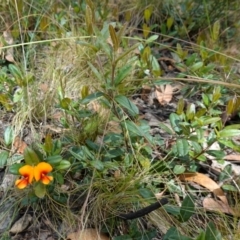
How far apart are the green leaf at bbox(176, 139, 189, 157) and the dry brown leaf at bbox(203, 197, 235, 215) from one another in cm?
18

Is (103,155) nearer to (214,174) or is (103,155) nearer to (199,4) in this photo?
(214,174)

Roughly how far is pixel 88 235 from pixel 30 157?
29 centimetres

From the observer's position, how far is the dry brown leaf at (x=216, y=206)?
4.50 ft

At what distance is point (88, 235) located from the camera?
4.20ft

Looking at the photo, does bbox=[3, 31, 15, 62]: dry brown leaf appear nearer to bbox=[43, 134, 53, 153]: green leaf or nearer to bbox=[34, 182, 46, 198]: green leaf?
bbox=[43, 134, 53, 153]: green leaf

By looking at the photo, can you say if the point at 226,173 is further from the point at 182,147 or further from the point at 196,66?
the point at 196,66

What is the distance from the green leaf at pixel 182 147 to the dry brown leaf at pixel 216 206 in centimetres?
18

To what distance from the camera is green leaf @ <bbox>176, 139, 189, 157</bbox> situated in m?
1.37

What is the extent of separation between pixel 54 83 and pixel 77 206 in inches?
22.3

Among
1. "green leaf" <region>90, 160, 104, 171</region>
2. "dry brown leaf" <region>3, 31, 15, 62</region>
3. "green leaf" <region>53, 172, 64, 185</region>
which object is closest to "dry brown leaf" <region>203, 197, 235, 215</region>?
"green leaf" <region>90, 160, 104, 171</region>

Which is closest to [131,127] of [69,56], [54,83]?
[54,83]

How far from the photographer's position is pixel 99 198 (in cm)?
131

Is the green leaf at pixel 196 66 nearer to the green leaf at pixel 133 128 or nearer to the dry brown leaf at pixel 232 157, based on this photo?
the dry brown leaf at pixel 232 157

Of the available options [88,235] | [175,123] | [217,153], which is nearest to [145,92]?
[175,123]
